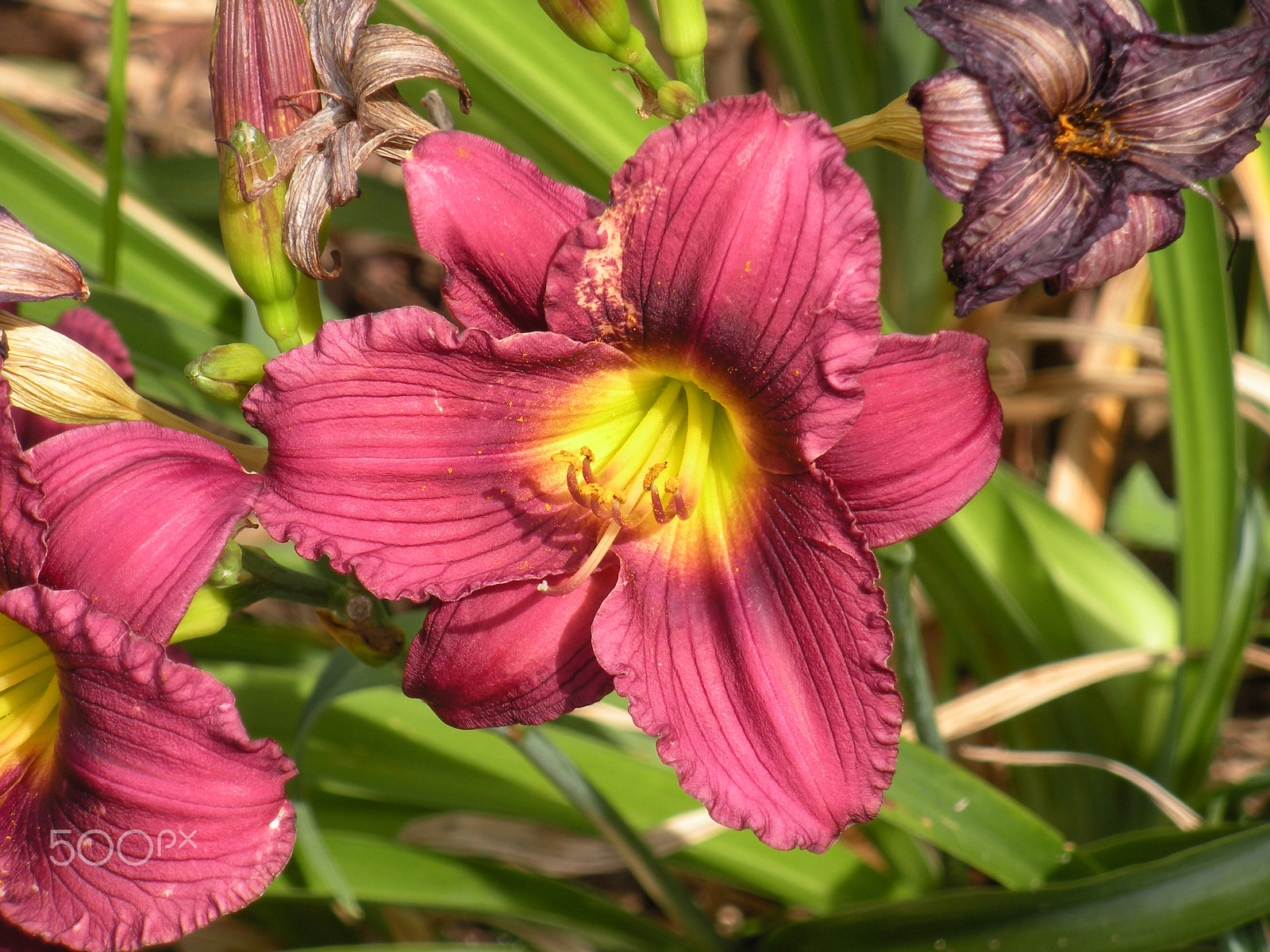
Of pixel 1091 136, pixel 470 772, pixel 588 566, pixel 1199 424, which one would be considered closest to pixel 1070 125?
pixel 1091 136

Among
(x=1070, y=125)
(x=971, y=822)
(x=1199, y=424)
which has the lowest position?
(x=971, y=822)

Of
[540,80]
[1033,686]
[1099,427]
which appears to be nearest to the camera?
[540,80]

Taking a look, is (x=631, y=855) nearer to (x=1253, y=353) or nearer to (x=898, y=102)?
(x=898, y=102)

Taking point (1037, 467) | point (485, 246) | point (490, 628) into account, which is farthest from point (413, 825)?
point (1037, 467)

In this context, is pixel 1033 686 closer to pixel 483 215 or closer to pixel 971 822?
pixel 971 822

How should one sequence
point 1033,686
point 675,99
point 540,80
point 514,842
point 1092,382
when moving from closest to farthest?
point 675,99 < point 540,80 < point 1033,686 < point 514,842 < point 1092,382
